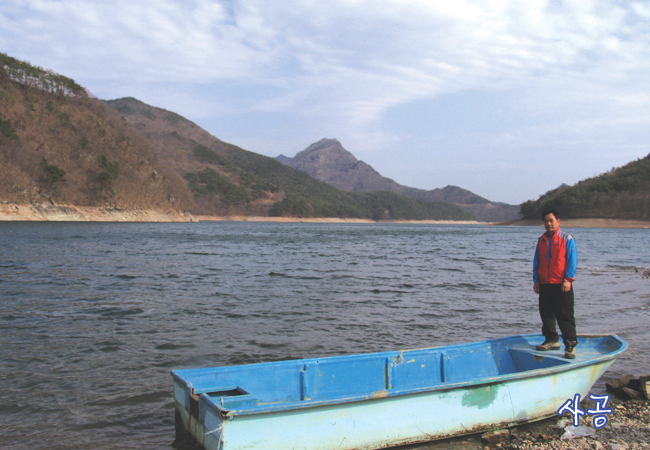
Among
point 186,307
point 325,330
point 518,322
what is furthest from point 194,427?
point 518,322

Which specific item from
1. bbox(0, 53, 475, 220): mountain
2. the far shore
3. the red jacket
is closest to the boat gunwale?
the red jacket

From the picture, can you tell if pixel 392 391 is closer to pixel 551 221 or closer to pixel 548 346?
pixel 548 346

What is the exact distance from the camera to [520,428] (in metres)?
6.06

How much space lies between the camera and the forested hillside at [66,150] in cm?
7369

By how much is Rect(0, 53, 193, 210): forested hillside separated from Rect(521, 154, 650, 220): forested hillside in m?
100

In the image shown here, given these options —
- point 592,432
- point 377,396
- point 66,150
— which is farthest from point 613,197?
point 377,396

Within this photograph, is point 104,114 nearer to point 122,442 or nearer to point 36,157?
point 36,157

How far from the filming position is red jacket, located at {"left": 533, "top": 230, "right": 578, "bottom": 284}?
663 centimetres

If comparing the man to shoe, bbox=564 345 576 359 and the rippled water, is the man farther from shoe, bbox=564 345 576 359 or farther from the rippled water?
the rippled water

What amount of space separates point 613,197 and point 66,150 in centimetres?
13592

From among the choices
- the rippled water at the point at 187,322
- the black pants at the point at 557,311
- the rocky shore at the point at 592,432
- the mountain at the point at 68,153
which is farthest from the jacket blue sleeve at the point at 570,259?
the mountain at the point at 68,153

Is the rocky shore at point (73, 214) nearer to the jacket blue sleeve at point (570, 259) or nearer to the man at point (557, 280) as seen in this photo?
the man at point (557, 280)

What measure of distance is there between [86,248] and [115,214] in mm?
63274

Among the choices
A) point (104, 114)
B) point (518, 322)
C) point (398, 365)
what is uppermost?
point (104, 114)
